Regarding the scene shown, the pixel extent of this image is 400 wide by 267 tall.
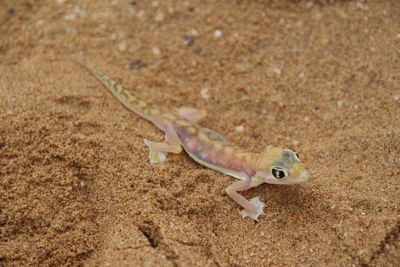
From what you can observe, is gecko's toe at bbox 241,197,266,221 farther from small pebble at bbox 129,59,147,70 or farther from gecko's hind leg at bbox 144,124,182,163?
small pebble at bbox 129,59,147,70

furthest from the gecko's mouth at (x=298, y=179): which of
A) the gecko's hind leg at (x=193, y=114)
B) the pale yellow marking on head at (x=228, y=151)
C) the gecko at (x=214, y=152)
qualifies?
the gecko's hind leg at (x=193, y=114)

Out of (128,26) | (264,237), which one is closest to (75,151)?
(264,237)

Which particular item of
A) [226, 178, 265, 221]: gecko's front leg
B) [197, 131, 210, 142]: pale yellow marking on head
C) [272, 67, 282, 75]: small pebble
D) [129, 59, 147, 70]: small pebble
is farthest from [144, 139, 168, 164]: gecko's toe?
[272, 67, 282, 75]: small pebble

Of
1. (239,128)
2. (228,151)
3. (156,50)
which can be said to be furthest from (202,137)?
(156,50)

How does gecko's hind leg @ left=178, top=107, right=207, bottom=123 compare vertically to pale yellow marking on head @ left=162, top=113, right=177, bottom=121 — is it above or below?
below

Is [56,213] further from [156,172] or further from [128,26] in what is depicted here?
[128,26]

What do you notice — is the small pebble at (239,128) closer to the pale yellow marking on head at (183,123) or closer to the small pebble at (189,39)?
the pale yellow marking on head at (183,123)
